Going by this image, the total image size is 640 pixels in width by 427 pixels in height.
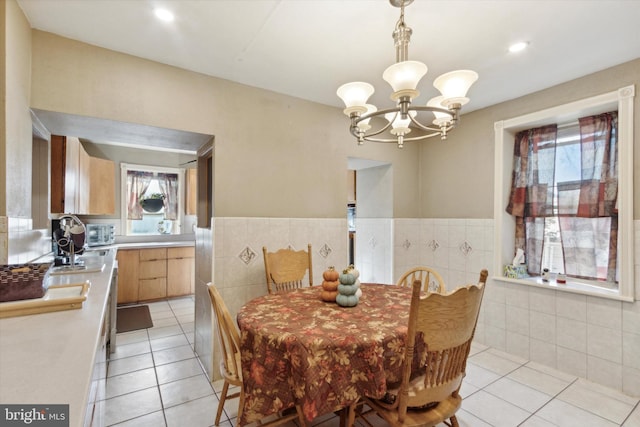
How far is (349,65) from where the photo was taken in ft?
7.30

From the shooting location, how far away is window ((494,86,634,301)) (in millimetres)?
2174

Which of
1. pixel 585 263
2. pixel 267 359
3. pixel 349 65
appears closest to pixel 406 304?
pixel 267 359

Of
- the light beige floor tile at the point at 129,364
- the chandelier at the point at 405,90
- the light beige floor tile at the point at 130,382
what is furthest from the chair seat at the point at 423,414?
the light beige floor tile at the point at 129,364

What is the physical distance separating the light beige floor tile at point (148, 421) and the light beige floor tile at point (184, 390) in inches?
3.9

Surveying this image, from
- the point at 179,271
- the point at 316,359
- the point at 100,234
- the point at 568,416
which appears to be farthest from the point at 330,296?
the point at 100,234

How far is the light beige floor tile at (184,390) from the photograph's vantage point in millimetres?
2090

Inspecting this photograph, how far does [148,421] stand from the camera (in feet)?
6.13

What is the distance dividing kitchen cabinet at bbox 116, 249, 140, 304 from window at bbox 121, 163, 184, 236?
2.62 feet

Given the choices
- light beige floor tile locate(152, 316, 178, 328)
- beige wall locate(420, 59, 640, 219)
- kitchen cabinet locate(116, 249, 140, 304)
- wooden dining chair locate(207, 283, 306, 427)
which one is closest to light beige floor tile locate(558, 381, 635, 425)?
beige wall locate(420, 59, 640, 219)

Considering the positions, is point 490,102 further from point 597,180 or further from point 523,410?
point 523,410

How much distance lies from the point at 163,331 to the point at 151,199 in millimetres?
2521

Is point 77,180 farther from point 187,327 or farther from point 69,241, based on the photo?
point 187,327

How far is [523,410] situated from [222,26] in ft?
10.4

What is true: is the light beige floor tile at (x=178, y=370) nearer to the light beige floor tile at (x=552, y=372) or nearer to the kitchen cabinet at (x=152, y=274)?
the kitchen cabinet at (x=152, y=274)
